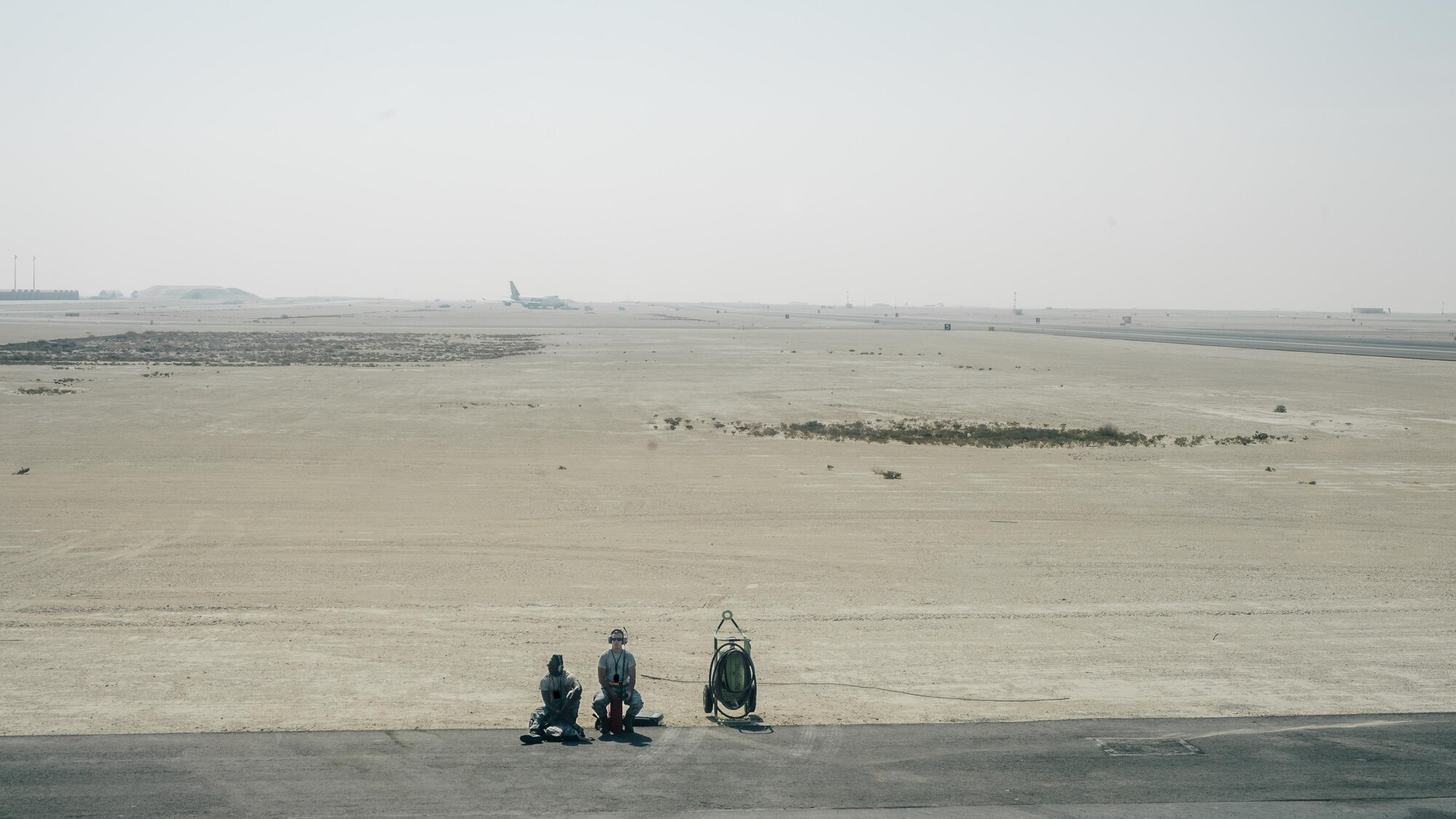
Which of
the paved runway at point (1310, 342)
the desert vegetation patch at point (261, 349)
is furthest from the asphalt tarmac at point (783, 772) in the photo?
the paved runway at point (1310, 342)

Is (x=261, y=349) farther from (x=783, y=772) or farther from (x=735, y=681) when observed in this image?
(x=783, y=772)

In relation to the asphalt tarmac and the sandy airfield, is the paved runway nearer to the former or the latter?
the sandy airfield

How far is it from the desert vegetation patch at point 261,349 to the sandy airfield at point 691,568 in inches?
1463

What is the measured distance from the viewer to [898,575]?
20.6 metres

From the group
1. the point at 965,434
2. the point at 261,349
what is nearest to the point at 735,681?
the point at 965,434

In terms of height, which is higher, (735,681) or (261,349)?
(261,349)

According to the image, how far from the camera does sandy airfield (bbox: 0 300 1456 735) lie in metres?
14.0

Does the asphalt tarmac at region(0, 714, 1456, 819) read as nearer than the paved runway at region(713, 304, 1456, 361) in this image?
Yes

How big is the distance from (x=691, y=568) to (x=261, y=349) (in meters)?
95.6

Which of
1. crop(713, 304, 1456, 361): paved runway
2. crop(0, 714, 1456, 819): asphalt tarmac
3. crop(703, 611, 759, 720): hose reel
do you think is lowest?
crop(0, 714, 1456, 819): asphalt tarmac

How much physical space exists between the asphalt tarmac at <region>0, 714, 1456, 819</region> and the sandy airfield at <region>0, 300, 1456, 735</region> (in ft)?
2.26

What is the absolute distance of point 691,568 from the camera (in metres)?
21.1

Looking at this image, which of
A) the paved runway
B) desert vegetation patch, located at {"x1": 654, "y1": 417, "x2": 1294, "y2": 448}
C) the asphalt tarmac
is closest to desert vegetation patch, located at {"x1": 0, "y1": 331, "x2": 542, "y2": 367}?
desert vegetation patch, located at {"x1": 654, "y1": 417, "x2": 1294, "y2": 448}

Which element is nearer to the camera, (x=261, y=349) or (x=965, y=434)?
(x=965, y=434)
